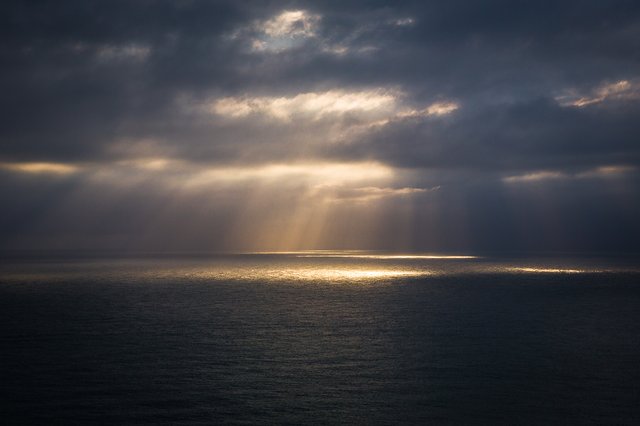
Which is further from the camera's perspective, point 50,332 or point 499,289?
point 499,289

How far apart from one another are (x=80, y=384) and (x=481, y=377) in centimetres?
3283

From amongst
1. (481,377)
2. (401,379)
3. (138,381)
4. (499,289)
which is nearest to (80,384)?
(138,381)

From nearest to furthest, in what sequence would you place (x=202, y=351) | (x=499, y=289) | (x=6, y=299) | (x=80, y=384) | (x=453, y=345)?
(x=80, y=384) → (x=202, y=351) → (x=453, y=345) → (x=6, y=299) → (x=499, y=289)

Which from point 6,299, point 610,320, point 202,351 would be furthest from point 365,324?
point 6,299

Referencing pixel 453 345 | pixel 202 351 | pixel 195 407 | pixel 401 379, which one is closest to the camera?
pixel 195 407

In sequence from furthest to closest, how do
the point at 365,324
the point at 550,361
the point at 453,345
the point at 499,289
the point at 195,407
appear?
the point at 499,289
the point at 365,324
the point at 453,345
the point at 550,361
the point at 195,407

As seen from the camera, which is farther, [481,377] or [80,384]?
[481,377]

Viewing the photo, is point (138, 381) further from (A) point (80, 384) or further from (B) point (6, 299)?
(B) point (6, 299)

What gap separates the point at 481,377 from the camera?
155 ft

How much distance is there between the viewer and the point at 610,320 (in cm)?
8288

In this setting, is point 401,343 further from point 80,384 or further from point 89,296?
point 89,296

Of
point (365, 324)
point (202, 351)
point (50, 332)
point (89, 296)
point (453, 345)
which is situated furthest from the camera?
point (89, 296)

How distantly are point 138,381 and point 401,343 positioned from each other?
30.1m

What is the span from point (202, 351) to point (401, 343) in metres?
22.2
